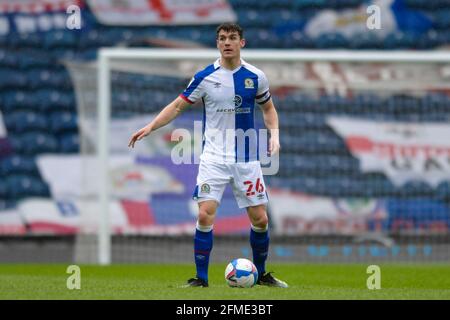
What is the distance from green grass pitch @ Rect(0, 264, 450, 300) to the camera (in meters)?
6.55

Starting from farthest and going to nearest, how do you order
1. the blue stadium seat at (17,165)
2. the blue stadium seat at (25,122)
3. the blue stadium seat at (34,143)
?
the blue stadium seat at (25,122) < the blue stadium seat at (34,143) < the blue stadium seat at (17,165)

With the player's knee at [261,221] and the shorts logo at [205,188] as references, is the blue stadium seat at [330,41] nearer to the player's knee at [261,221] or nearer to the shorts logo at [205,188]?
the player's knee at [261,221]

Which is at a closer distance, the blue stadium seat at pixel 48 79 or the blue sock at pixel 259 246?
the blue sock at pixel 259 246

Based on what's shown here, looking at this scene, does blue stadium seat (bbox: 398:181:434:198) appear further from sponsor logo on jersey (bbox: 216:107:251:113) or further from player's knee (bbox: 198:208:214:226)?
player's knee (bbox: 198:208:214:226)

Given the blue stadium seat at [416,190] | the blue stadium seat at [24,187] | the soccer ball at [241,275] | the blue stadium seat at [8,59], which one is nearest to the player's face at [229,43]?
the soccer ball at [241,275]

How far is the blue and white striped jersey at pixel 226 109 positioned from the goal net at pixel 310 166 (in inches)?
226

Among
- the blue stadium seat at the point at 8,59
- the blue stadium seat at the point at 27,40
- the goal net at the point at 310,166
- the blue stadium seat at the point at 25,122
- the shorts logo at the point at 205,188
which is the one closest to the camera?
the shorts logo at the point at 205,188

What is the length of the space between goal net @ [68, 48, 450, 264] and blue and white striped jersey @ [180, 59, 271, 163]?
226 inches

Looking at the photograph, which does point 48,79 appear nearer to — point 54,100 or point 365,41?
point 54,100

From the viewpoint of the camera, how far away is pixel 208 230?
7.59 meters

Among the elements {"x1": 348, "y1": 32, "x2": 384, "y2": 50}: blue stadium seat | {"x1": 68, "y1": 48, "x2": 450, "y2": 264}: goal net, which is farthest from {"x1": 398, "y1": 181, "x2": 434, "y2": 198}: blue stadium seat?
{"x1": 348, "y1": 32, "x2": 384, "y2": 50}: blue stadium seat

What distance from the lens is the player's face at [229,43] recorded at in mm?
7621

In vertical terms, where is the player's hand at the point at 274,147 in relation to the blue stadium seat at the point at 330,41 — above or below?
below

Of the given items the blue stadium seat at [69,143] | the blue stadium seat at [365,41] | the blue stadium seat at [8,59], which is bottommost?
the blue stadium seat at [69,143]
